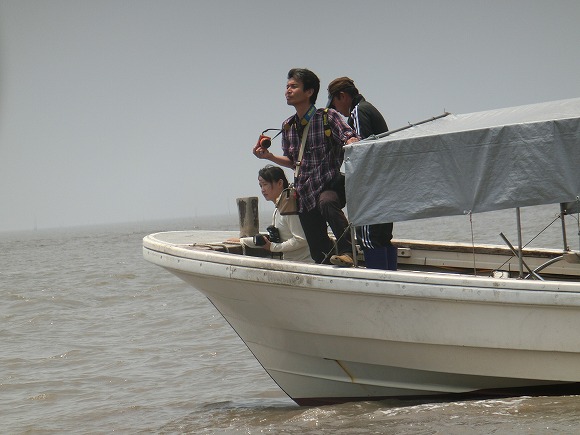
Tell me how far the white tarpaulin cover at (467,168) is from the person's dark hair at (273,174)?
47.1 inches

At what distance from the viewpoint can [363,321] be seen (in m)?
5.82

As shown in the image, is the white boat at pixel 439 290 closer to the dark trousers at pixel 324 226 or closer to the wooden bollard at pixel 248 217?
the dark trousers at pixel 324 226

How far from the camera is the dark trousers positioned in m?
6.10

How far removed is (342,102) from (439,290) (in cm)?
169

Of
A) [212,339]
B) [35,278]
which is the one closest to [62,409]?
[212,339]

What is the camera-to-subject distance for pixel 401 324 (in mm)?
5734

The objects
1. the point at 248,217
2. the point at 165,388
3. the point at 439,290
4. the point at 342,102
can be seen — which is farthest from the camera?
the point at 165,388


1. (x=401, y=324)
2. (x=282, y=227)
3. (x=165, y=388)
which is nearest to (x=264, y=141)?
(x=282, y=227)

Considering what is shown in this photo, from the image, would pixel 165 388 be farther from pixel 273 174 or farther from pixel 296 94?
pixel 296 94

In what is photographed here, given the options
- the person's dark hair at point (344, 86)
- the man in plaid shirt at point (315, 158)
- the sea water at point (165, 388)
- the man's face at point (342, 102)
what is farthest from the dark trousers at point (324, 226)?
the sea water at point (165, 388)

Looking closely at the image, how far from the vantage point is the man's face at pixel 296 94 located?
619 cm

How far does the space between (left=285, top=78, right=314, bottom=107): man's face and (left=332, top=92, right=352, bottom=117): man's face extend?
22 centimetres

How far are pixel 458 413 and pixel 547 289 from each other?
1.06 metres

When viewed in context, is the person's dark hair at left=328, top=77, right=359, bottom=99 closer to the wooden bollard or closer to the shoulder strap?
the shoulder strap
